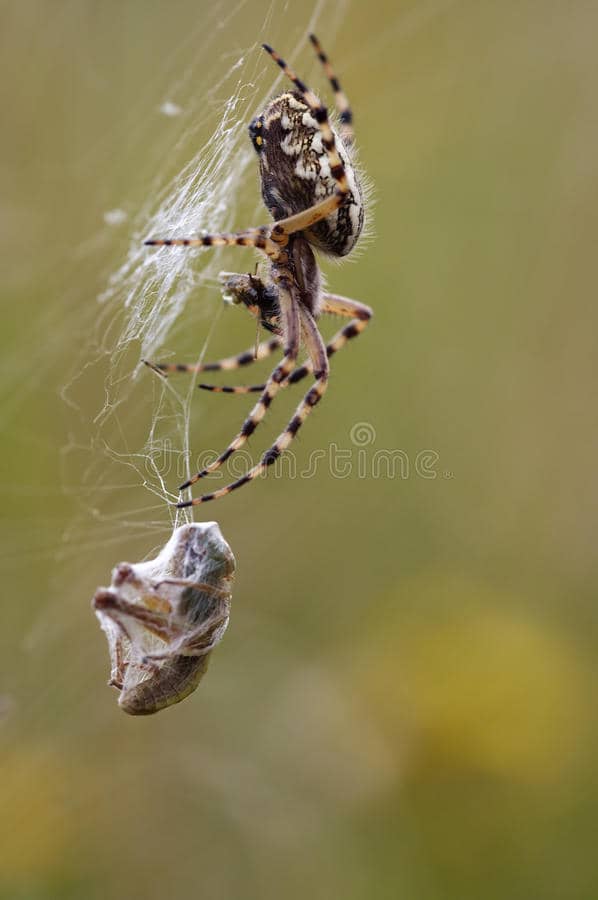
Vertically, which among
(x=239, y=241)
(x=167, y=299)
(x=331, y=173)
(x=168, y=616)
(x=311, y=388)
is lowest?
(x=168, y=616)

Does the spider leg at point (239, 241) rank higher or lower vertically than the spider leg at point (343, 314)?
higher

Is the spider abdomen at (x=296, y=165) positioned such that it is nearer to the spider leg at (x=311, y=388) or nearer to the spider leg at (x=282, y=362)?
the spider leg at (x=282, y=362)

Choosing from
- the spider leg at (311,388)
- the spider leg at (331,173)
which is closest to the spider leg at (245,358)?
the spider leg at (311,388)

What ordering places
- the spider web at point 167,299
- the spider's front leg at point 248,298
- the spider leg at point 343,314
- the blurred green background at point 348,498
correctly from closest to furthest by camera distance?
the spider web at point 167,299 → the spider's front leg at point 248,298 → the blurred green background at point 348,498 → the spider leg at point 343,314

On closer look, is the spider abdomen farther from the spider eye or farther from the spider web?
the spider web

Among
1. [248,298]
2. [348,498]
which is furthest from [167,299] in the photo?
[348,498]

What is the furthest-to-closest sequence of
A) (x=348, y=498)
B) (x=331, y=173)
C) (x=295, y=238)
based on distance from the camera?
1. (x=348, y=498)
2. (x=295, y=238)
3. (x=331, y=173)

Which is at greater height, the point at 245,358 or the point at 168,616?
the point at 245,358

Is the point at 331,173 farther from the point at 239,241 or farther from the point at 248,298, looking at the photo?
the point at 248,298
